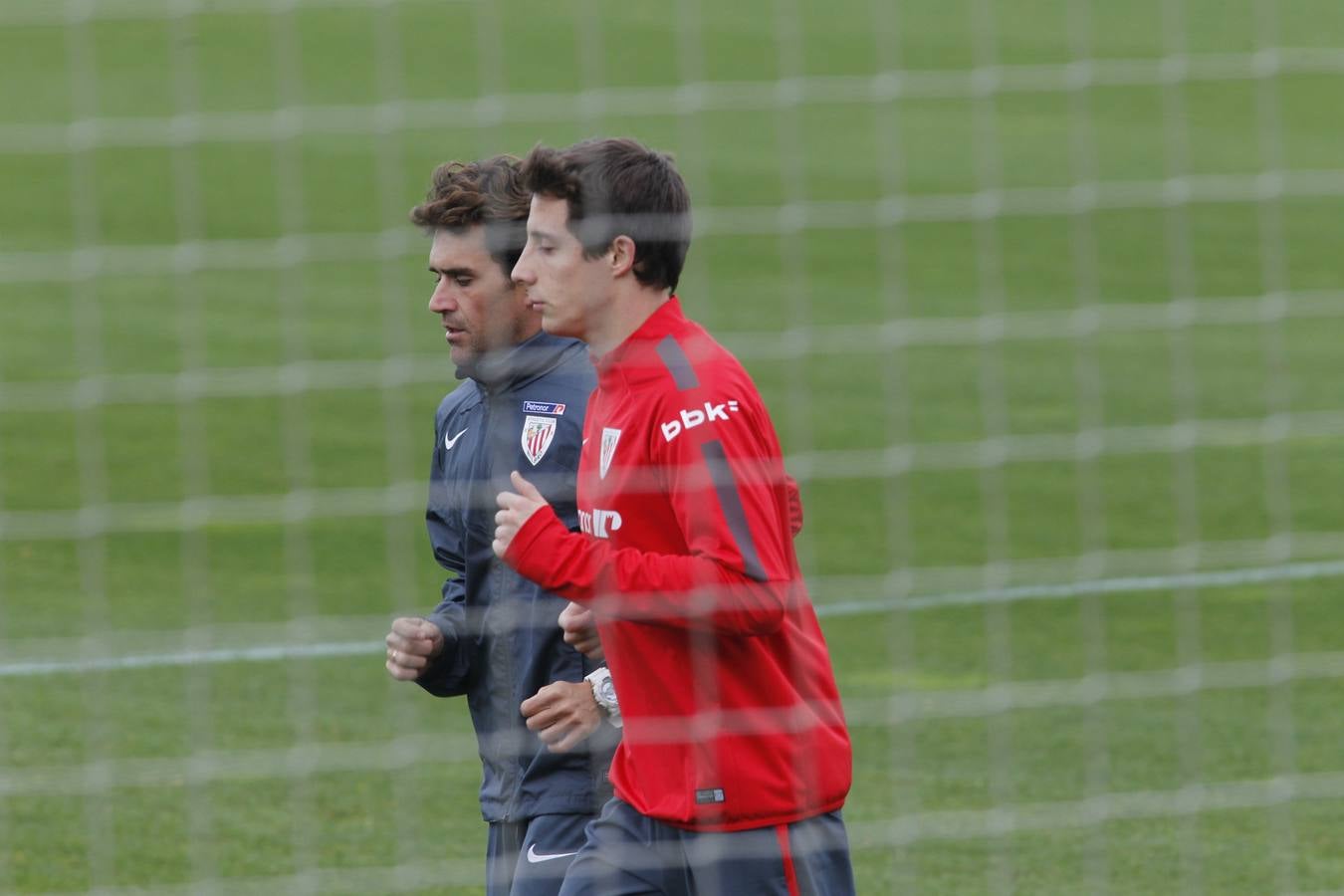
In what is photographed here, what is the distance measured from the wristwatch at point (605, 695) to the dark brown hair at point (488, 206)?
2.47 ft

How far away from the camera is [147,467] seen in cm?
995

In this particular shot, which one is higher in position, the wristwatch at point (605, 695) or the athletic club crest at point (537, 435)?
the athletic club crest at point (537, 435)

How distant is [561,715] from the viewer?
332cm

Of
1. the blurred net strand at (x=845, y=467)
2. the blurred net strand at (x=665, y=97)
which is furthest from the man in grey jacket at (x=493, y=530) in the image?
the blurred net strand at (x=665, y=97)

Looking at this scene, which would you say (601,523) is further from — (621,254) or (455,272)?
(455,272)

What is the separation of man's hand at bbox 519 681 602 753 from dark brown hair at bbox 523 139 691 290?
27.4 inches

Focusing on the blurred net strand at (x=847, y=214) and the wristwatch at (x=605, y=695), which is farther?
the blurred net strand at (x=847, y=214)

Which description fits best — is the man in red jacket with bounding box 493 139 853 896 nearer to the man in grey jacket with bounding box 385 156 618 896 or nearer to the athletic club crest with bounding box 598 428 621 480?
the athletic club crest with bounding box 598 428 621 480

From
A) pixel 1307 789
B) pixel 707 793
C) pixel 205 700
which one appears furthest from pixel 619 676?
pixel 205 700

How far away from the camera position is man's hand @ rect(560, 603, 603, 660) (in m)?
3.22

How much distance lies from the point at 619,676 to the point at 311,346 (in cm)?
822

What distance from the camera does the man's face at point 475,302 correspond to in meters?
3.58

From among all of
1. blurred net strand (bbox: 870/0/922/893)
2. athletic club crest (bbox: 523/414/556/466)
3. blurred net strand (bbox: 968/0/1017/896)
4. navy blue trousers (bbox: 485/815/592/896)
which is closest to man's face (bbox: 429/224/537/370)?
athletic club crest (bbox: 523/414/556/466)

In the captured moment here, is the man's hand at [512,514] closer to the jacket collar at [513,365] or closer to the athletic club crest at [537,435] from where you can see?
the athletic club crest at [537,435]
